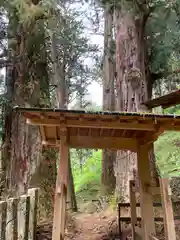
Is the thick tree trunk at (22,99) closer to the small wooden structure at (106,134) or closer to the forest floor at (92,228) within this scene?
the forest floor at (92,228)

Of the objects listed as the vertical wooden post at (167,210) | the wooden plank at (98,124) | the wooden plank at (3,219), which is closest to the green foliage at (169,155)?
the wooden plank at (98,124)

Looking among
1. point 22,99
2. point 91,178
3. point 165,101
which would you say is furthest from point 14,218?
point 91,178

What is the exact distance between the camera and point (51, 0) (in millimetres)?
7105

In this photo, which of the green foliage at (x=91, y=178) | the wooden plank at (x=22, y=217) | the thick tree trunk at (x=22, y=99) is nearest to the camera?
the wooden plank at (x=22, y=217)

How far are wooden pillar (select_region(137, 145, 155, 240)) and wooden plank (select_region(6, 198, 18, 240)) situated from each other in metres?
2.26

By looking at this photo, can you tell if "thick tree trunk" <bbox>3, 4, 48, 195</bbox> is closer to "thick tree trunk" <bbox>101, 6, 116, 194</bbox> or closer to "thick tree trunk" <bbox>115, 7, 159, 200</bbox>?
"thick tree trunk" <bbox>115, 7, 159, 200</bbox>

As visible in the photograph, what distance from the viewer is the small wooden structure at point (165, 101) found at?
6535mm

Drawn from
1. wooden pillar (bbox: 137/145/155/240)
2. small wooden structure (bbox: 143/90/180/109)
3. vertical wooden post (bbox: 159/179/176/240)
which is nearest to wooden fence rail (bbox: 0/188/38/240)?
vertical wooden post (bbox: 159/179/176/240)

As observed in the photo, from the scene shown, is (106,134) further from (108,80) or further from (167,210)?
(108,80)

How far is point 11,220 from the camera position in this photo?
3.37 metres

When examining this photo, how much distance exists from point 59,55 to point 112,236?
343 inches

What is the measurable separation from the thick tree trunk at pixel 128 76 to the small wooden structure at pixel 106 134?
2.40 meters

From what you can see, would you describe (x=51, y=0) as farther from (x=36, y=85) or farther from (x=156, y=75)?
(x=156, y=75)

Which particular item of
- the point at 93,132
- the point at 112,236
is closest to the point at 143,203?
the point at 93,132
